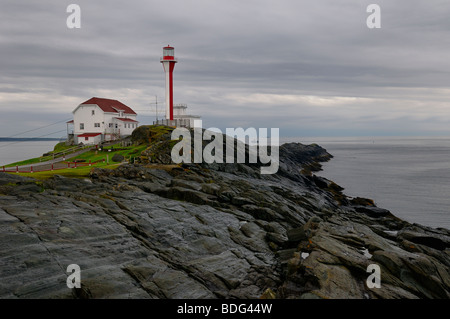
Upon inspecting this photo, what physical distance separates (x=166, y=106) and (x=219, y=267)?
201 ft

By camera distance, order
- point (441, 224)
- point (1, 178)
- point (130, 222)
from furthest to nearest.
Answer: point (441, 224), point (1, 178), point (130, 222)

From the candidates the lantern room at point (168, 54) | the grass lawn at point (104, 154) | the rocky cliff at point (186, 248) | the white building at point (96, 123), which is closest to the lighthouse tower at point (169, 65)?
the lantern room at point (168, 54)

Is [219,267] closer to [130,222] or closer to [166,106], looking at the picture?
[130,222]

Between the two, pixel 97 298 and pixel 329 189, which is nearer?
pixel 97 298

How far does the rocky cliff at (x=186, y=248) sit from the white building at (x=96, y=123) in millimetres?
45747

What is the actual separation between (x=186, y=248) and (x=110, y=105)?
69600mm

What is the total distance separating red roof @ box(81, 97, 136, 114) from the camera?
7962 centimetres

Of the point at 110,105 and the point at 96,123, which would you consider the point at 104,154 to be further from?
the point at 110,105

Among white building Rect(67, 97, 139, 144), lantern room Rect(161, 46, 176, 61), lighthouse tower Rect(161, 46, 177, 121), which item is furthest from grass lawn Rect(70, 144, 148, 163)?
lantern room Rect(161, 46, 176, 61)

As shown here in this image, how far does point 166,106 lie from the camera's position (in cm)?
7631

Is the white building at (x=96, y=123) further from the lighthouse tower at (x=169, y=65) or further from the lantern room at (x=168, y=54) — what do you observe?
the lantern room at (x=168, y=54)

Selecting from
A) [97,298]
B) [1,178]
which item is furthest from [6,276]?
[1,178]

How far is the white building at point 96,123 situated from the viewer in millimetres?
76438

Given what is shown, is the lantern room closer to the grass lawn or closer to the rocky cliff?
the grass lawn
